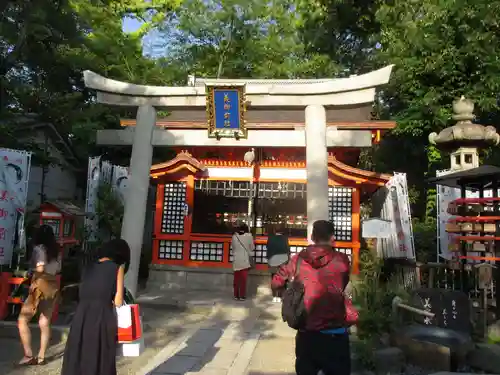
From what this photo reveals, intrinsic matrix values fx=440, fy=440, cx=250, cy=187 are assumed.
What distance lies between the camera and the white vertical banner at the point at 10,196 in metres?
7.44

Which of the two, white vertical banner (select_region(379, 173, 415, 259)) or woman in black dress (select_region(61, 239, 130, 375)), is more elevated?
white vertical banner (select_region(379, 173, 415, 259))

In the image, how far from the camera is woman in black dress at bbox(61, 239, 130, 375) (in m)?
3.55

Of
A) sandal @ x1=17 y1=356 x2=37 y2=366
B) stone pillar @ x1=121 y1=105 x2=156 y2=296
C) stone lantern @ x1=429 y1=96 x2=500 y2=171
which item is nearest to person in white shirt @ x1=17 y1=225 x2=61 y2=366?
sandal @ x1=17 y1=356 x2=37 y2=366

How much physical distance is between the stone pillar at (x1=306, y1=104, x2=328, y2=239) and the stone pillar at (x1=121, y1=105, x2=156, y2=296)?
2795mm

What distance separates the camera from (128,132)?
8.20 meters

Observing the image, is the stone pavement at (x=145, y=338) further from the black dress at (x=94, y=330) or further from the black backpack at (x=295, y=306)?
the black backpack at (x=295, y=306)

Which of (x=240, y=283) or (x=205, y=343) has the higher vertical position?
(x=240, y=283)

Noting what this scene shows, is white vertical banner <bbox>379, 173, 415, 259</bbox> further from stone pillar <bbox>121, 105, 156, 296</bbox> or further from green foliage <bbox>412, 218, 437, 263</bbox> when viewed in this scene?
stone pillar <bbox>121, 105, 156, 296</bbox>

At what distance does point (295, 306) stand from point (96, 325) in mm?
1656

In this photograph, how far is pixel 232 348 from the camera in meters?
6.10

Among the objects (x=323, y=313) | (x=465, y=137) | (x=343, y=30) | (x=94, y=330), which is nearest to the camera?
(x=323, y=313)

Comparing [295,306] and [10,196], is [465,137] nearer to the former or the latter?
[295,306]

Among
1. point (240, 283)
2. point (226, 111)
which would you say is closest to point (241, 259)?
point (240, 283)

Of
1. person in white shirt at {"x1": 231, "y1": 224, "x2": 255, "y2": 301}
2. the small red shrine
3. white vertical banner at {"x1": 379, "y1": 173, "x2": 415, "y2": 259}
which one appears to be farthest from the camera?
the small red shrine
